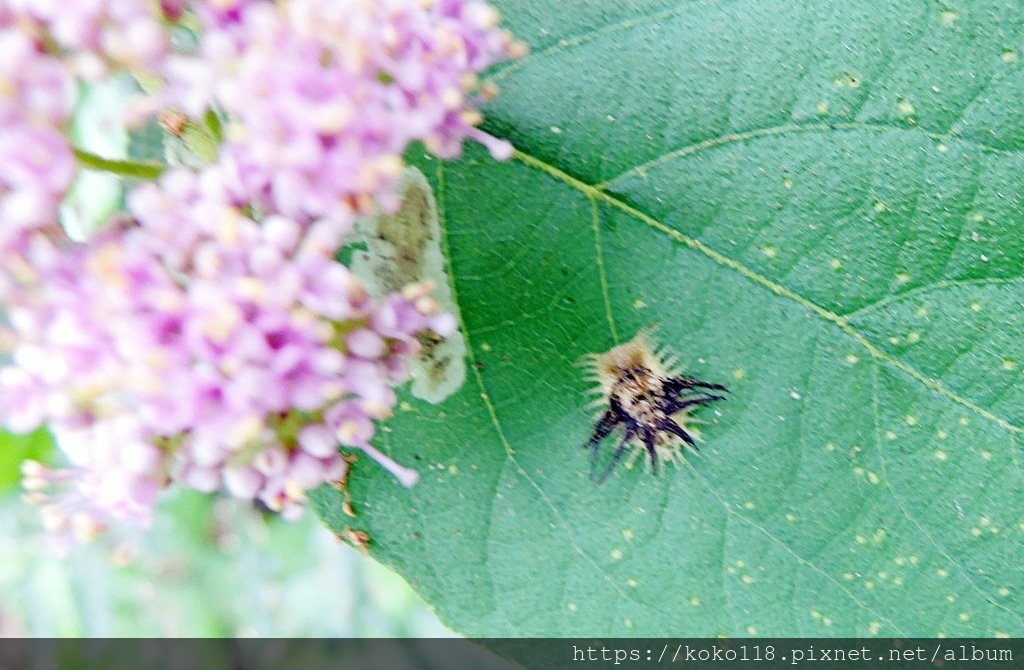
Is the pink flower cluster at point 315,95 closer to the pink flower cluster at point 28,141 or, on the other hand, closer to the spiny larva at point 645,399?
the pink flower cluster at point 28,141

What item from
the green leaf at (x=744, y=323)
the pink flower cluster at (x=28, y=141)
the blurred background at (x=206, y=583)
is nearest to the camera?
the pink flower cluster at (x=28, y=141)

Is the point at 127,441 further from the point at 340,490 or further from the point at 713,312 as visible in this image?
the point at 713,312

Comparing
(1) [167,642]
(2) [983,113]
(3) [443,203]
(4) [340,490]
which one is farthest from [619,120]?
(1) [167,642]

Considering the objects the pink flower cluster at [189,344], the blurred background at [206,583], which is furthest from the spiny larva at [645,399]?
the blurred background at [206,583]

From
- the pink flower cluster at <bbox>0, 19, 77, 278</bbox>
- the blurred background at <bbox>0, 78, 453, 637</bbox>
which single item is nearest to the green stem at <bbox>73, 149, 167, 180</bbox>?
the pink flower cluster at <bbox>0, 19, 77, 278</bbox>

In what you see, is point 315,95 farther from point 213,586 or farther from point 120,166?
point 213,586

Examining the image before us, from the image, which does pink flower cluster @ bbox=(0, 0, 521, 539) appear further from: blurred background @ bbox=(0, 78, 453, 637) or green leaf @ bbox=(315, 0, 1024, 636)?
blurred background @ bbox=(0, 78, 453, 637)
